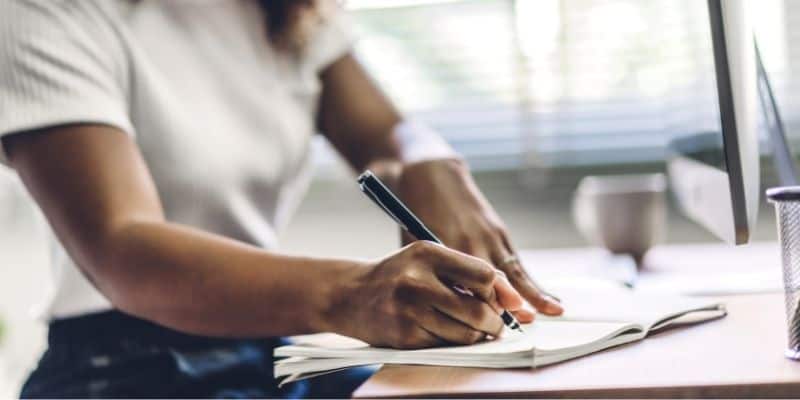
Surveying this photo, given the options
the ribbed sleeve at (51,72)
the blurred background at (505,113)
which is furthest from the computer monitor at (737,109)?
the blurred background at (505,113)

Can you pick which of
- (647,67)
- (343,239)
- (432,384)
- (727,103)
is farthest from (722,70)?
(343,239)

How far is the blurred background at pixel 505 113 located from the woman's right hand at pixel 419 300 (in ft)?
3.78

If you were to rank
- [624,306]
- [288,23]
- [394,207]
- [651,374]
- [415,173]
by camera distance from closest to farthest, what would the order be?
[651,374] → [394,207] → [624,306] → [415,173] → [288,23]

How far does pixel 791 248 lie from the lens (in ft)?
1.85

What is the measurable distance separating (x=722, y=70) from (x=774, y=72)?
3.67 feet

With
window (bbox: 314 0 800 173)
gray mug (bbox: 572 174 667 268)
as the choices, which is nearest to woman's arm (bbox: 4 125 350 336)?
gray mug (bbox: 572 174 667 268)

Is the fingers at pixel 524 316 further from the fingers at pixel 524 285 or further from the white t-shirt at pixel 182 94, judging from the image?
the white t-shirt at pixel 182 94

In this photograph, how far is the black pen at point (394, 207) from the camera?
63cm

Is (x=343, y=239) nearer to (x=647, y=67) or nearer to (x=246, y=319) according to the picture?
(x=647, y=67)

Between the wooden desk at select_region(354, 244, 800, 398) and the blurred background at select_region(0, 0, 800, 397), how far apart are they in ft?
3.59

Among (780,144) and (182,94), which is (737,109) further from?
(182,94)

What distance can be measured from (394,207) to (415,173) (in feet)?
0.92

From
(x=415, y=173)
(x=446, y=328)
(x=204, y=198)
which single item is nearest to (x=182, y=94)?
(x=204, y=198)

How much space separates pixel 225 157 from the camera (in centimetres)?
100
